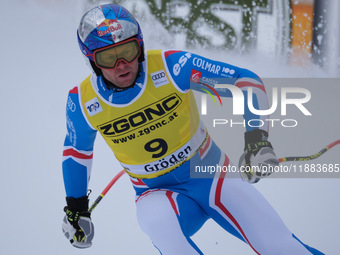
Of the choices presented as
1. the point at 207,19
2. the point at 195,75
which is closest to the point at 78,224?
the point at 195,75

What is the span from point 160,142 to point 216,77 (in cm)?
47

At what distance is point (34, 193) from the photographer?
16.2 ft

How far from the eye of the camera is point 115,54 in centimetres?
290

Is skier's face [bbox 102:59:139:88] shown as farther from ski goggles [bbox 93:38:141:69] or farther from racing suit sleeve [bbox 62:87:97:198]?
racing suit sleeve [bbox 62:87:97:198]

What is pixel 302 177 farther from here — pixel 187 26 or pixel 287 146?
pixel 187 26

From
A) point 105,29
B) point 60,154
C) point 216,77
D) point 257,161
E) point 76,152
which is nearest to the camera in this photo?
point 257,161

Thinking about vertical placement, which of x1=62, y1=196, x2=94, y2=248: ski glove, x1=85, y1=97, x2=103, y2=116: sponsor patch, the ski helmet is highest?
the ski helmet

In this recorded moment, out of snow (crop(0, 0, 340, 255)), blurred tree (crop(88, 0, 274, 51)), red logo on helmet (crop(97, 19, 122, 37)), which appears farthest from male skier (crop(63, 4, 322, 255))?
blurred tree (crop(88, 0, 274, 51))

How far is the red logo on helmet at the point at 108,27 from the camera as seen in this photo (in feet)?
9.49

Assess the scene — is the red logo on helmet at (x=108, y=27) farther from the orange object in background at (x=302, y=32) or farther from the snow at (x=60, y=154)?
the orange object in background at (x=302, y=32)

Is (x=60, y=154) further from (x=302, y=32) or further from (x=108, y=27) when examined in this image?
(x=302, y=32)

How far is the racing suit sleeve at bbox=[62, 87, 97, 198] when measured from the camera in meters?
3.18

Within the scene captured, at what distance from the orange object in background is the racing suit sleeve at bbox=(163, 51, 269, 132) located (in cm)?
332

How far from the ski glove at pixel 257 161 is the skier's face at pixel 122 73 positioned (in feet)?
2.34
